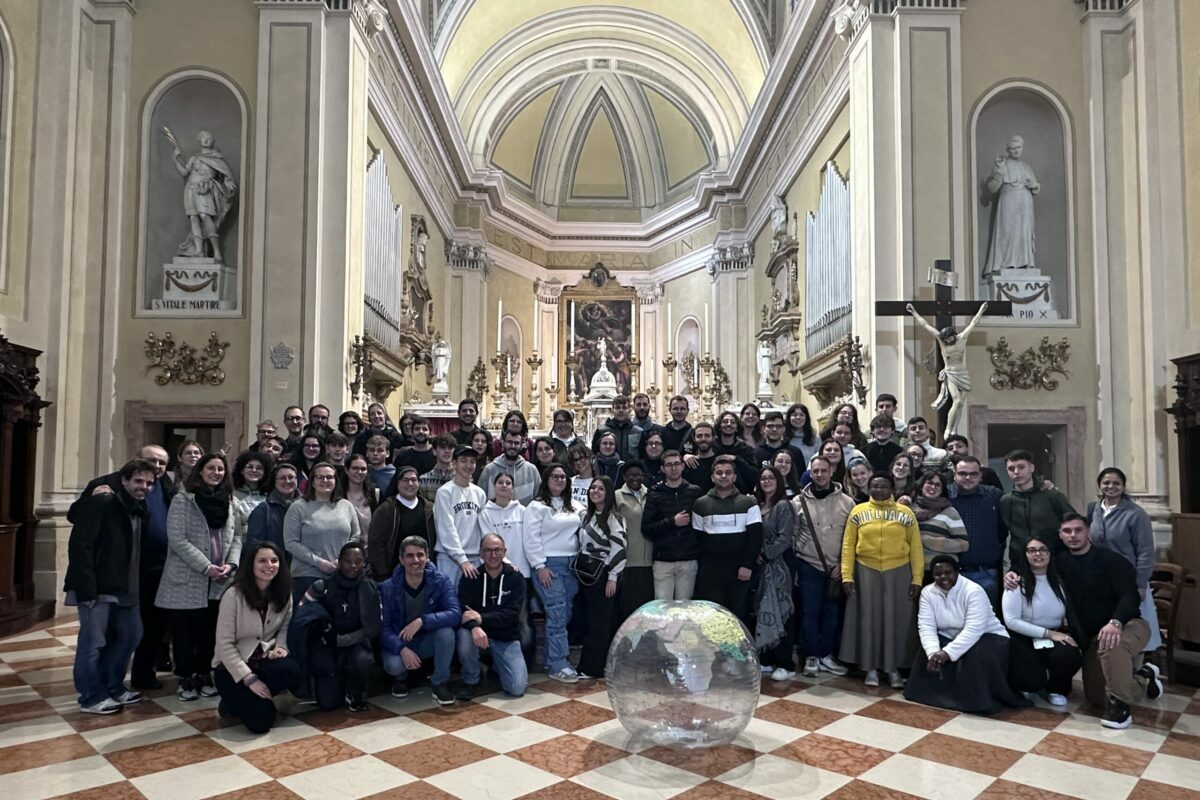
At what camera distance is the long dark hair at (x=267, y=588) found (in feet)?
18.3

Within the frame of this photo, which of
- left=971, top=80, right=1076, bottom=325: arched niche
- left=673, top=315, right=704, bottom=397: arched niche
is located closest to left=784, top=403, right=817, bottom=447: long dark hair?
left=971, top=80, right=1076, bottom=325: arched niche

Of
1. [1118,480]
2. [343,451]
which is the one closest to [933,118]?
[1118,480]

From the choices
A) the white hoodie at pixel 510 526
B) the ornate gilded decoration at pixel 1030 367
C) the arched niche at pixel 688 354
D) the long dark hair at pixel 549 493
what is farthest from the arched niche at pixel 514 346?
the white hoodie at pixel 510 526

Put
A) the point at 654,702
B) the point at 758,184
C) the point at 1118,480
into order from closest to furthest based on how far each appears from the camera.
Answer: the point at 654,702, the point at 1118,480, the point at 758,184

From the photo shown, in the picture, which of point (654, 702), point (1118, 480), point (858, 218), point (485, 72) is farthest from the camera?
point (485, 72)

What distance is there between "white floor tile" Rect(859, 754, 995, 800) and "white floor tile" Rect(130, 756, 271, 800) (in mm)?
3123

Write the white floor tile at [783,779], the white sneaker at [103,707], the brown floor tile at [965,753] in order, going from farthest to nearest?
the white sneaker at [103,707]
the brown floor tile at [965,753]
the white floor tile at [783,779]

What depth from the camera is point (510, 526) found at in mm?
6793

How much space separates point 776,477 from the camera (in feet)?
23.0

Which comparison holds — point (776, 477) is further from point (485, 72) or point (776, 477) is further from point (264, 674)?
point (485, 72)

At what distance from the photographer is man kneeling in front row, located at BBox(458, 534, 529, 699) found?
6.10 meters

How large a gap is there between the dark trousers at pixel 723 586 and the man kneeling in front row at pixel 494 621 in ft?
4.46

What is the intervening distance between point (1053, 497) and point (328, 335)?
791 cm

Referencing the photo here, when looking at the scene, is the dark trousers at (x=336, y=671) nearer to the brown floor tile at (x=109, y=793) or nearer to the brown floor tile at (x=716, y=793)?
the brown floor tile at (x=109, y=793)
